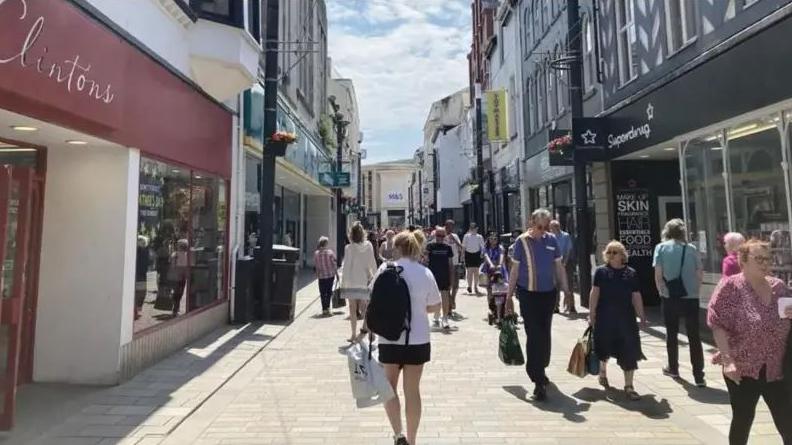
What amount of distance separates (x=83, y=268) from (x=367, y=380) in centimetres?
404

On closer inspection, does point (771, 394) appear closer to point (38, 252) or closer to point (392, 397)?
point (392, 397)

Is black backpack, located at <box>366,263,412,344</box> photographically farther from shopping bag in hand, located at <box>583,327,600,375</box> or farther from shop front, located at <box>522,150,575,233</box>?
shop front, located at <box>522,150,575,233</box>

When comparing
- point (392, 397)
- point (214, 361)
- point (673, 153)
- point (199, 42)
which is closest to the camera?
point (392, 397)

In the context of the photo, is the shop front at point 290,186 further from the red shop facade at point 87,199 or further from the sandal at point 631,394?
the sandal at point 631,394

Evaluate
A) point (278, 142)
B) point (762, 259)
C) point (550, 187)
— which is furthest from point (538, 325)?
point (550, 187)

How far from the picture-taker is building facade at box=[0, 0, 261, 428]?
4.84 m

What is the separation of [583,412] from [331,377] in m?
2.88

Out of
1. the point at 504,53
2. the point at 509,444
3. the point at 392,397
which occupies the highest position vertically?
the point at 504,53

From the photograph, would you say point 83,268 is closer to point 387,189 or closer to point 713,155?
point 713,155

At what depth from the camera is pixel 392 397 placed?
408 centimetres

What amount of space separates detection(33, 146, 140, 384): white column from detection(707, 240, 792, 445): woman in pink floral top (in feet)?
19.1

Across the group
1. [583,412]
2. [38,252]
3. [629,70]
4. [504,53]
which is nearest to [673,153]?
[629,70]

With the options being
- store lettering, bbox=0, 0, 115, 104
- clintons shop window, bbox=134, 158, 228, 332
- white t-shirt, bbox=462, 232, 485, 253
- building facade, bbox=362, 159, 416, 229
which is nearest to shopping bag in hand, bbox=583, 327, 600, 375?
clintons shop window, bbox=134, 158, 228, 332

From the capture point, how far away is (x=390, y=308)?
4.10 meters
